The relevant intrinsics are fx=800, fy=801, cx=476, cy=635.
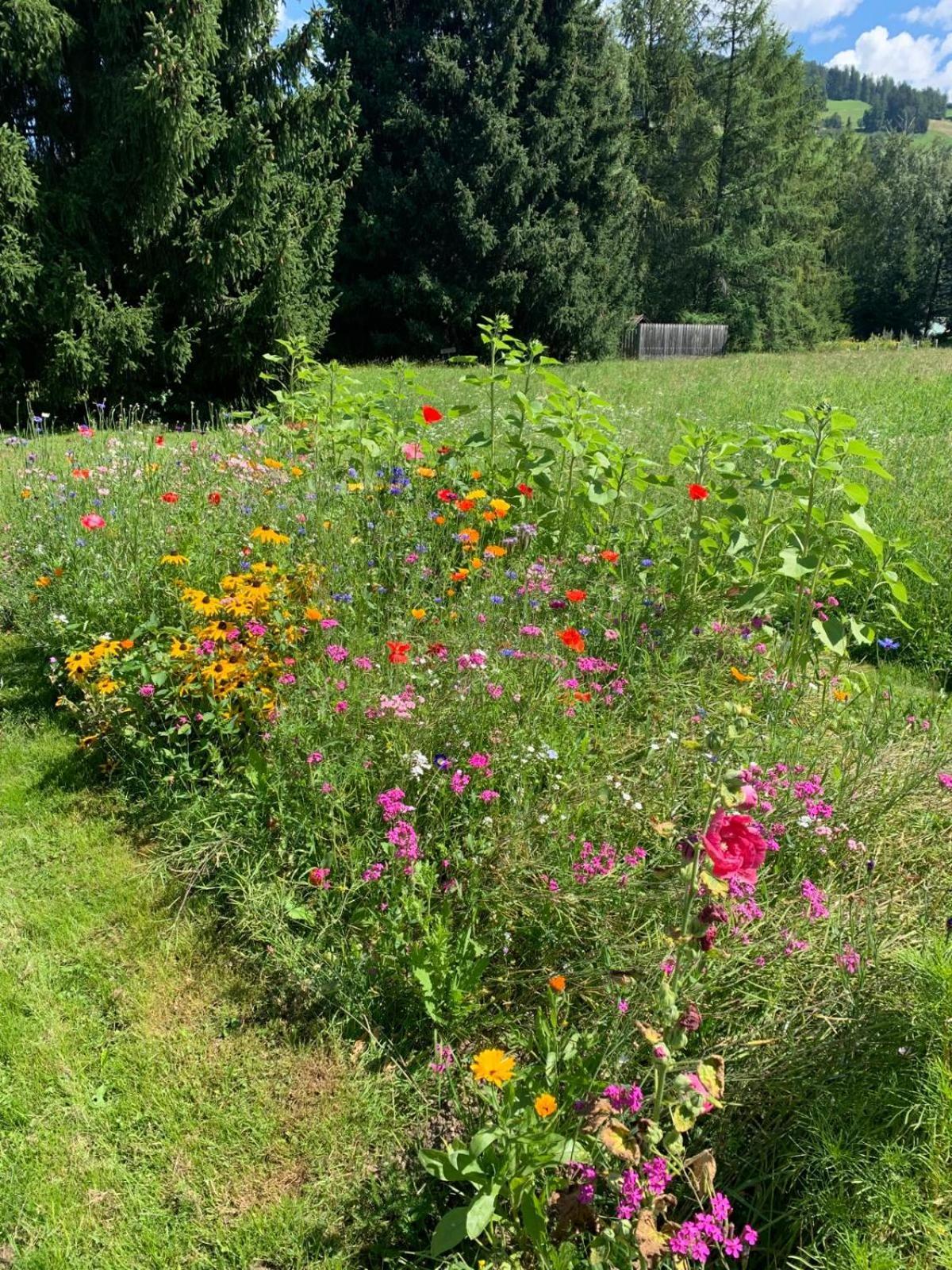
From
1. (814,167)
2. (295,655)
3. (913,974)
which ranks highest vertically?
(814,167)

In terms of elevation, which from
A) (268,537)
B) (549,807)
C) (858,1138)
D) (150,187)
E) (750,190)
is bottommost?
(858,1138)

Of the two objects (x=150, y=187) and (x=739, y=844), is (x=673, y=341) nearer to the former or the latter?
(x=150, y=187)

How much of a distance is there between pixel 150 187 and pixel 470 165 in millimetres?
11687

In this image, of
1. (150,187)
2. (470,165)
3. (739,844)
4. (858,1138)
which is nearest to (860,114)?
(470,165)

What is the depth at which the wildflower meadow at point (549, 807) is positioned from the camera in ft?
4.68

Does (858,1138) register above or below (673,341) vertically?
below

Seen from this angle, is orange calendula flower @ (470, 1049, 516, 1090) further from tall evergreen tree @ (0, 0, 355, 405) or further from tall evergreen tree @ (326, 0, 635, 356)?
tall evergreen tree @ (326, 0, 635, 356)

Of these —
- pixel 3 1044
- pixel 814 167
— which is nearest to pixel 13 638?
pixel 3 1044

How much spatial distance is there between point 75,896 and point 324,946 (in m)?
0.88

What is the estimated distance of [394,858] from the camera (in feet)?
7.10

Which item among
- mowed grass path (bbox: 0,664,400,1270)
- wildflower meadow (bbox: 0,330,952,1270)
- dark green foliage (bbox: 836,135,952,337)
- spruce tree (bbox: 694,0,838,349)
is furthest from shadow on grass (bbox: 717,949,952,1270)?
dark green foliage (bbox: 836,135,952,337)

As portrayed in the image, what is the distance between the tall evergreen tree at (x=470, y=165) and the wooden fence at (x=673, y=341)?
12.6ft

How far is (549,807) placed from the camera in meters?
2.34

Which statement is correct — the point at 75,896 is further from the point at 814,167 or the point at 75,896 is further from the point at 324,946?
the point at 814,167
